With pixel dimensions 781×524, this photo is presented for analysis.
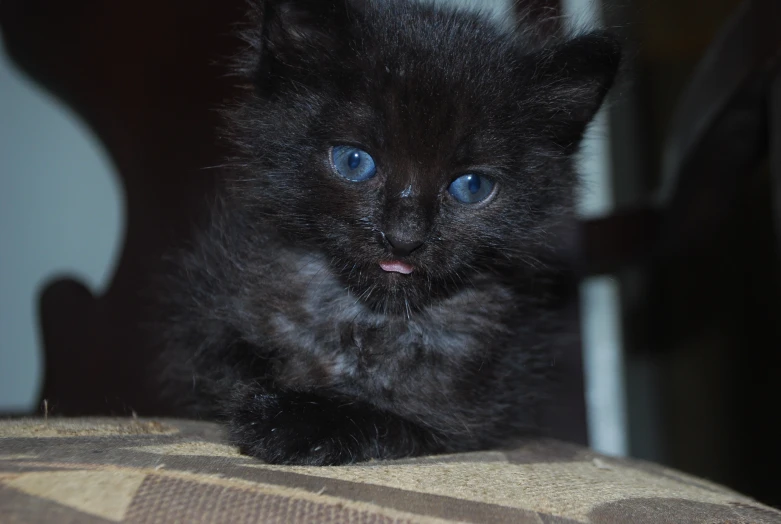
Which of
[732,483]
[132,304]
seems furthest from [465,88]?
[732,483]

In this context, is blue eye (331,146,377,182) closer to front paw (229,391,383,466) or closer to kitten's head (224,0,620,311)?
kitten's head (224,0,620,311)

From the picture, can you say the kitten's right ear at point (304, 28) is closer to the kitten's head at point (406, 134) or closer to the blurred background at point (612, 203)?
the kitten's head at point (406, 134)

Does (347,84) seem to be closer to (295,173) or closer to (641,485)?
(295,173)

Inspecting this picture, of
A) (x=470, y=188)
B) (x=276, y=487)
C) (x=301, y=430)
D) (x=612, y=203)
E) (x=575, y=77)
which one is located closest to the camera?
(x=276, y=487)

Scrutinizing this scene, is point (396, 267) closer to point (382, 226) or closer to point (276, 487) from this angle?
point (382, 226)

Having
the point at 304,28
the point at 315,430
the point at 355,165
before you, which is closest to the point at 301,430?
the point at 315,430

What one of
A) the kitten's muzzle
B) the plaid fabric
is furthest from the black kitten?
the plaid fabric

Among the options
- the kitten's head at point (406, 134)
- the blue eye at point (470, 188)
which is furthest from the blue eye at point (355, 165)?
the blue eye at point (470, 188)
